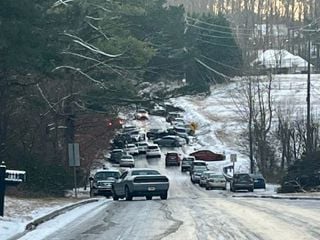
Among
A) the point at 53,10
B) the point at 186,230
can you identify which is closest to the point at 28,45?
the point at 53,10

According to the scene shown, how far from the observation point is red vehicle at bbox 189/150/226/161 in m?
88.4

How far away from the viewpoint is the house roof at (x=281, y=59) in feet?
413

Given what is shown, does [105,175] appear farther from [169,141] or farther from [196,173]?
[169,141]

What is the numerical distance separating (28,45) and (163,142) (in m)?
66.5

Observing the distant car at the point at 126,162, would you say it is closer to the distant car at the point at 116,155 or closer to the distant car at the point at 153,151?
the distant car at the point at 116,155

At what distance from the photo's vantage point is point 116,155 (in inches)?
3302

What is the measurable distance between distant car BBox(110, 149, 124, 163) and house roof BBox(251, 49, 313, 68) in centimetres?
4325

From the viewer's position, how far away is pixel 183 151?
9481cm

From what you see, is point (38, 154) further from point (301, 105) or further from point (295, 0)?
point (295, 0)

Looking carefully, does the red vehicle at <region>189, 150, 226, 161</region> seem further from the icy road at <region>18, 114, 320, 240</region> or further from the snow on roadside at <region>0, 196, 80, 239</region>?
the snow on roadside at <region>0, 196, 80, 239</region>

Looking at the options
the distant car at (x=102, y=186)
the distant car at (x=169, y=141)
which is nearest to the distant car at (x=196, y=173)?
the distant car at (x=102, y=186)

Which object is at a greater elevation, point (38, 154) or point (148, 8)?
point (148, 8)

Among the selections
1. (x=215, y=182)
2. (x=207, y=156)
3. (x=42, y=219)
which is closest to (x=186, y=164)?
(x=207, y=156)

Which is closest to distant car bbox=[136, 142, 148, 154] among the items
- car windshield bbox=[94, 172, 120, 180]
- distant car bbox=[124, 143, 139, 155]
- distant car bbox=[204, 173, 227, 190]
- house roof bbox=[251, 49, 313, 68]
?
distant car bbox=[124, 143, 139, 155]
